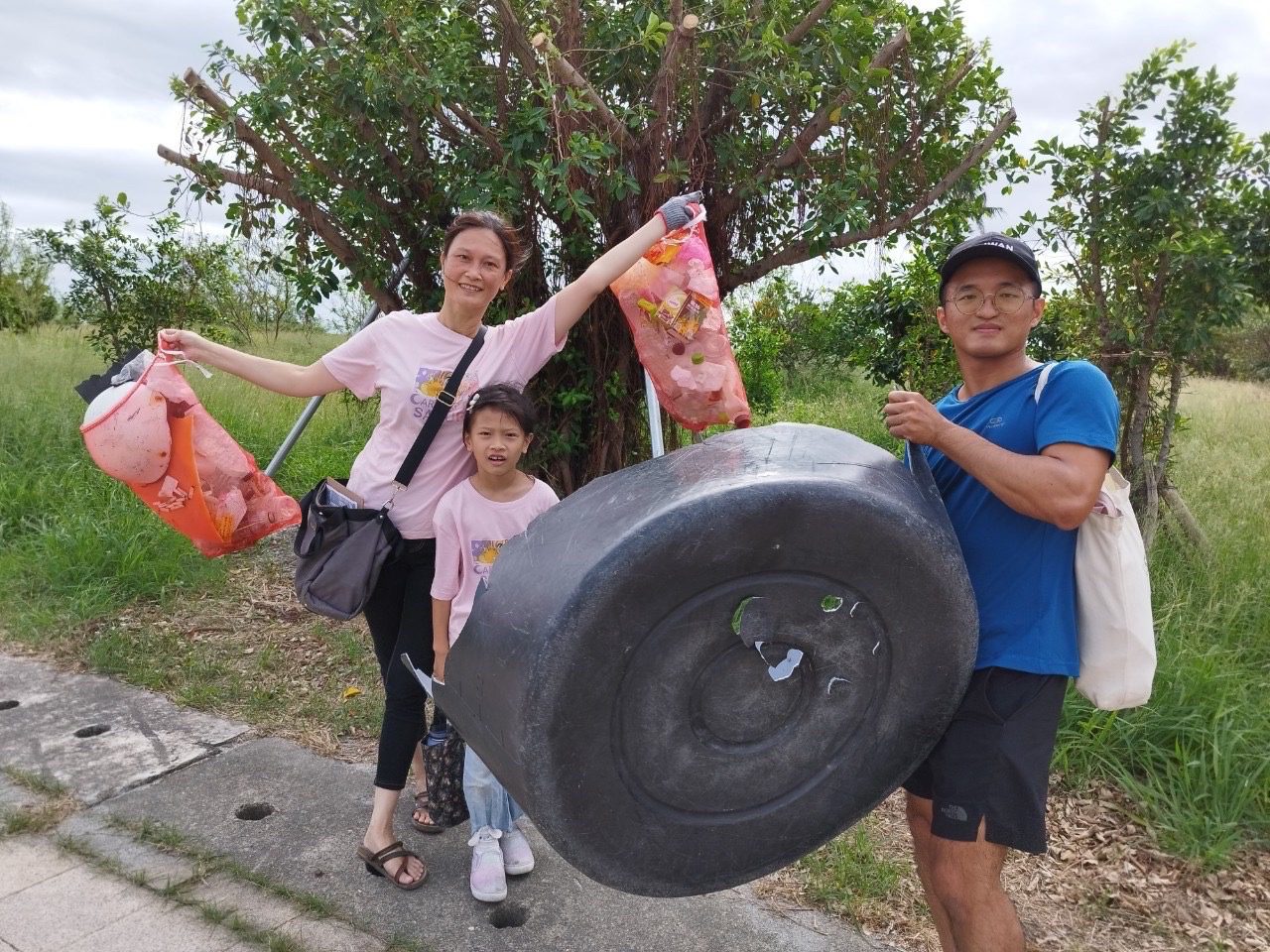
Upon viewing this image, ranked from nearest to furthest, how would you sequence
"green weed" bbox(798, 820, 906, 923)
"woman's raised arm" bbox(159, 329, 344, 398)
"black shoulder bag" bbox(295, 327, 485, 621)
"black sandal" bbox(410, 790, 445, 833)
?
1. "black shoulder bag" bbox(295, 327, 485, 621)
2. "woman's raised arm" bbox(159, 329, 344, 398)
3. "green weed" bbox(798, 820, 906, 923)
4. "black sandal" bbox(410, 790, 445, 833)

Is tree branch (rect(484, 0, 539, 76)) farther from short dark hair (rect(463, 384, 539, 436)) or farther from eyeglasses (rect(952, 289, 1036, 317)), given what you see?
eyeglasses (rect(952, 289, 1036, 317))

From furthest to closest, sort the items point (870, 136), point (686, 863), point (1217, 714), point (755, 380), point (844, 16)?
point (755, 380), point (870, 136), point (844, 16), point (1217, 714), point (686, 863)

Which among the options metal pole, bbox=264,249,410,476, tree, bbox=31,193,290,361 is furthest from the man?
tree, bbox=31,193,290,361

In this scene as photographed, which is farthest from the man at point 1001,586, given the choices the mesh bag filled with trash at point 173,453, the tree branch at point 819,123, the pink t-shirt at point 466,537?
the tree branch at point 819,123

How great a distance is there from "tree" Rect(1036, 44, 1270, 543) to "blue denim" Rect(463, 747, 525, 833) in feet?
11.0

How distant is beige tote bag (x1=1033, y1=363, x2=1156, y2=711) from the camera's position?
1.82 m

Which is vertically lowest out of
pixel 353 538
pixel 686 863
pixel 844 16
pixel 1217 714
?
pixel 1217 714

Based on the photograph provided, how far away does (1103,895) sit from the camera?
114 inches

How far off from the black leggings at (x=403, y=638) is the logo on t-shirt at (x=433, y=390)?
1.26 feet

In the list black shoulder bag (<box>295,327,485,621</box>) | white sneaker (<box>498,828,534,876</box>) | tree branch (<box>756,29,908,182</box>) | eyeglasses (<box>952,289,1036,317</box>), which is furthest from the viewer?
tree branch (<box>756,29,908,182</box>)

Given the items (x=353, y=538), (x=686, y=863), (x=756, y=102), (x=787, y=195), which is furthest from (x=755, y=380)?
(x=686, y=863)

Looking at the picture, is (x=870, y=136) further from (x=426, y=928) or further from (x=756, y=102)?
(x=426, y=928)

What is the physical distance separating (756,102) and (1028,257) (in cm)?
234

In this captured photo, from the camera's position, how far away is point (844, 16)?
3.90 m
